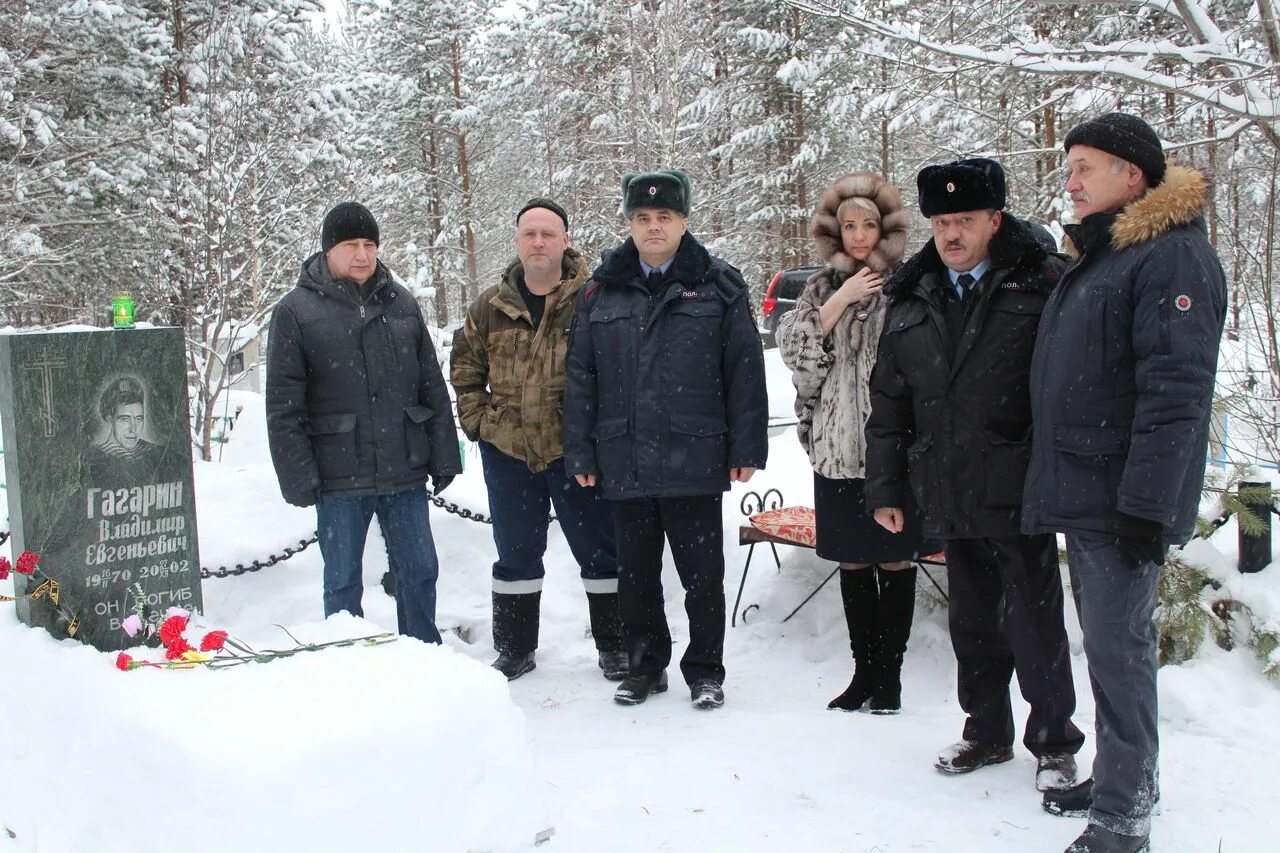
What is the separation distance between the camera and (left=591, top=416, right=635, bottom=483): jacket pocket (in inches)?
159

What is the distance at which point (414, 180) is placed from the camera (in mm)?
28953

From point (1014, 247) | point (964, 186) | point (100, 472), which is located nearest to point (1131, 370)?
point (1014, 247)

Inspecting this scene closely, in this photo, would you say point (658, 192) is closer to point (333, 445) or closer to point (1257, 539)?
point (333, 445)

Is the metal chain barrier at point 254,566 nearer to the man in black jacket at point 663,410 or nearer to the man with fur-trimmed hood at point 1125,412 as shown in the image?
the man in black jacket at point 663,410

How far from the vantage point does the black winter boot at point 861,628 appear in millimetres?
3873

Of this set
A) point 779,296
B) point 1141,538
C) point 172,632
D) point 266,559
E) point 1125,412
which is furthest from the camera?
point 779,296

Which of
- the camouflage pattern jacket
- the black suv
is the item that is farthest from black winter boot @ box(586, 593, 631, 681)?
the black suv

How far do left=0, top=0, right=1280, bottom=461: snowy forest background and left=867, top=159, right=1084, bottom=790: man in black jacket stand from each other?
2256 mm

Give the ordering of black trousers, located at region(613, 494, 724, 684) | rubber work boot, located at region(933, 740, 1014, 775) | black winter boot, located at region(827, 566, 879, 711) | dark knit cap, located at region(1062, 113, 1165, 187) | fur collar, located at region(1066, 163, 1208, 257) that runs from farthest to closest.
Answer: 1. black trousers, located at region(613, 494, 724, 684)
2. black winter boot, located at region(827, 566, 879, 711)
3. rubber work boot, located at region(933, 740, 1014, 775)
4. dark knit cap, located at region(1062, 113, 1165, 187)
5. fur collar, located at region(1066, 163, 1208, 257)

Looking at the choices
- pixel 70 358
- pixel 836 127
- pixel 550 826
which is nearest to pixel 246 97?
pixel 70 358

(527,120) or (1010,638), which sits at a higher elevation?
(527,120)

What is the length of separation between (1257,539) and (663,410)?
2.61m

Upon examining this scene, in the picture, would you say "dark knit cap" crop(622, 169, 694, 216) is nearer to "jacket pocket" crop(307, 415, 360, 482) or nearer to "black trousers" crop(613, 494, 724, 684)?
"black trousers" crop(613, 494, 724, 684)

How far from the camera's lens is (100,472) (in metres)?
4.08
